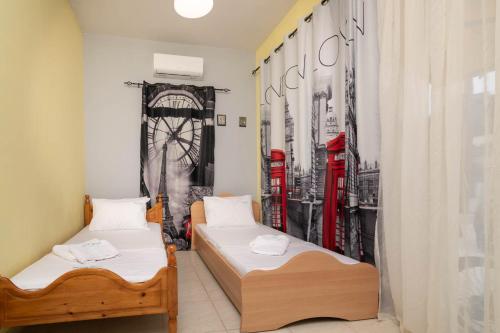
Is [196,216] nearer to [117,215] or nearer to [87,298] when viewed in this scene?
[117,215]

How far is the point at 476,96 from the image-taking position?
161 cm

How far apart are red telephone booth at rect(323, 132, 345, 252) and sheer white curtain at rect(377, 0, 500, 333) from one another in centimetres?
51

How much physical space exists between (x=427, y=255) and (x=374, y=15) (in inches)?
59.1

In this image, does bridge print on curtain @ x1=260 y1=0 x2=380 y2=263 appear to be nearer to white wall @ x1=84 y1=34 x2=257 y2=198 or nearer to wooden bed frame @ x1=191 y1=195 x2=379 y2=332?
wooden bed frame @ x1=191 y1=195 x2=379 y2=332

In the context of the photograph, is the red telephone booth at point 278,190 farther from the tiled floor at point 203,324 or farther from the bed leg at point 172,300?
the bed leg at point 172,300

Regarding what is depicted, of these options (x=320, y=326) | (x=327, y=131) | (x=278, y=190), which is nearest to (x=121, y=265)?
(x=320, y=326)

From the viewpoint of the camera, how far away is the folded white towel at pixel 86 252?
2.25 metres

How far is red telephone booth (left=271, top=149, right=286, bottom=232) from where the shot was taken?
373cm

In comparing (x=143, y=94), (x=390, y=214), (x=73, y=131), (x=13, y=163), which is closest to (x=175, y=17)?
(x=143, y=94)

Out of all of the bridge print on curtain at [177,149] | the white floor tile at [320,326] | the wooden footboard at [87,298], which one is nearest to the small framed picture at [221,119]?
the bridge print on curtain at [177,149]

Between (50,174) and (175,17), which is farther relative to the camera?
(175,17)

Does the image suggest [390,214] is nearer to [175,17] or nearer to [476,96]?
[476,96]

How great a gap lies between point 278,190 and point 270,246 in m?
1.30

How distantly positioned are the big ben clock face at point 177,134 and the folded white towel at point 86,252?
1930mm
